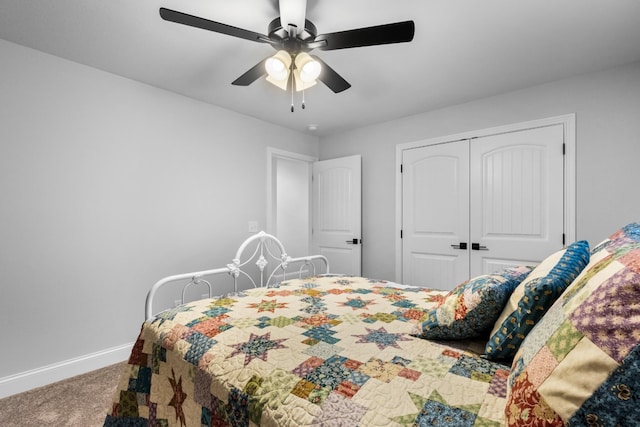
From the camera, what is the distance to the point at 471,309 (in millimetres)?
1122

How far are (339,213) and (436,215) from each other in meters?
1.26

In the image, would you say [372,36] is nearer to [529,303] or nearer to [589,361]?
[529,303]

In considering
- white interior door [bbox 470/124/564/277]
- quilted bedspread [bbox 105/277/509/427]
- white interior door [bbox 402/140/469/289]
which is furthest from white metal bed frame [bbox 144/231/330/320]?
white interior door [bbox 470/124/564/277]

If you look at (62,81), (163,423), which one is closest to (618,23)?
(163,423)

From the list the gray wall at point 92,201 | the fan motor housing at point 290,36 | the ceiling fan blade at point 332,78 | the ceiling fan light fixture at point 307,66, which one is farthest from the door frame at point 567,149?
the gray wall at point 92,201

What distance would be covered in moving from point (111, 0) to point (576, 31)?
284 centimetres

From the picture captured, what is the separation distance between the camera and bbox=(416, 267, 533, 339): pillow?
43.2 inches

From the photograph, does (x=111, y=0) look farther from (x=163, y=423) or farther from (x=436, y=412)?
(x=436, y=412)

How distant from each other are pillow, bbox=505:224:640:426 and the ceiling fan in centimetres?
135

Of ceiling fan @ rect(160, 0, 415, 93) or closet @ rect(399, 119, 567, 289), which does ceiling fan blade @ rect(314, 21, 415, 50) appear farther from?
closet @ rect(399, 119, 567, 289)

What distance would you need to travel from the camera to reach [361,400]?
2.74ft

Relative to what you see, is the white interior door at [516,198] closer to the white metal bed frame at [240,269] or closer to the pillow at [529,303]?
the white metal bed frame at [240,269]

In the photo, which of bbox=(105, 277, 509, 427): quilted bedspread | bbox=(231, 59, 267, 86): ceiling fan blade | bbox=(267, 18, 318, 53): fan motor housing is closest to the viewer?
bbox=(105, 277, 509, 427): quilted bedspread

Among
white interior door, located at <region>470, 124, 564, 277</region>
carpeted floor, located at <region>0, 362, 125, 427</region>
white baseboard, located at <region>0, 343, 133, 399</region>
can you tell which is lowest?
carpeted floor, located at <region>0, 362, 125, 427</region>
